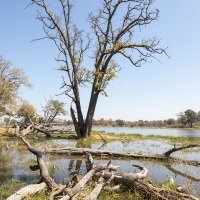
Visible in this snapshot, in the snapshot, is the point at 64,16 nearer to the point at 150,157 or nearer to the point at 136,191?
the point at 150,157

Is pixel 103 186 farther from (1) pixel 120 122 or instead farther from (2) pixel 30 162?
(1) pixel 120 122

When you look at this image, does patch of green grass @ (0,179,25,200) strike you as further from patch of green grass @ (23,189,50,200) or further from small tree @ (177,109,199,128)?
small tree @ (177,109,199,128)

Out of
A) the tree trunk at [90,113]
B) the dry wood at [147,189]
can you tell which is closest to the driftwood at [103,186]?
the dry wood at [147,189]

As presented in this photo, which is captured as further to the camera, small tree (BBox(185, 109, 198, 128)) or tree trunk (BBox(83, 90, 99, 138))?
small tree (BBox(185, 109, 198, 128))

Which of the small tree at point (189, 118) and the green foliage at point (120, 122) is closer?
the small tree at point (189, 118)

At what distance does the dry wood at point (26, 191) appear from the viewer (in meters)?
6.20

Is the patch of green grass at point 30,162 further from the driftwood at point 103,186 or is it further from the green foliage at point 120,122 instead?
the green foliage at point 120,122

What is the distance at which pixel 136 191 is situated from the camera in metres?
7.71

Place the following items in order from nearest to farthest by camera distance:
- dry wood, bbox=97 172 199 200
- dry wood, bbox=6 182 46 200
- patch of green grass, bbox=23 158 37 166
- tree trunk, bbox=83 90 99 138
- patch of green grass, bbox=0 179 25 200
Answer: dry wood, bbox=6 182 46 200
dry wood, bbox=97 172 199 200
patch of green grass, bbox=0 179 25 200
patch of green grass, bbox=23 158 37 166
tree trunk, bbox=83 90 99 138

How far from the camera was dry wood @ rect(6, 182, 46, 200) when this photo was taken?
620cm

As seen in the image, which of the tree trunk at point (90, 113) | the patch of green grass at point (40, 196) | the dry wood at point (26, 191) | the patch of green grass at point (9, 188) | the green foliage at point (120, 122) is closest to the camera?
the dry wood at point (26, 191)

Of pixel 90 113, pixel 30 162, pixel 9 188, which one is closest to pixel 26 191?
pixel 9 188

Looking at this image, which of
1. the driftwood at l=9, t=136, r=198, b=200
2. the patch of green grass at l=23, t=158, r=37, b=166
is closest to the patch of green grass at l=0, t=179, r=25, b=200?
the driftwood at l=9, t=136, r=198, b=200

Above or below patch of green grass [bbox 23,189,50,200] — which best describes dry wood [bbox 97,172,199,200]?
above
